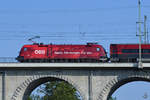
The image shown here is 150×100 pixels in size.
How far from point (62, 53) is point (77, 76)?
8.76 meters

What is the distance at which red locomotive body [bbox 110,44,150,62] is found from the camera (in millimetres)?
102938

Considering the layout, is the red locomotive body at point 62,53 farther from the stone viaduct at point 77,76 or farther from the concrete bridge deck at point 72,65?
the concrete bridge deck at point 72,65

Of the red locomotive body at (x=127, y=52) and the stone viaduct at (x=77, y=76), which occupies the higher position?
the red locomotive body at (x=127, y=52)

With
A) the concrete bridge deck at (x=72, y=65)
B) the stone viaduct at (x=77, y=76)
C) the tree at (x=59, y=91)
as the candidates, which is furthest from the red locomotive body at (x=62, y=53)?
the tree at (x=59, y=91)

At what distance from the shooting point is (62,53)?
105m

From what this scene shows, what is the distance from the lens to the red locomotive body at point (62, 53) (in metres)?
104

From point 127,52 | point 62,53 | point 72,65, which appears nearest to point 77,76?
point 72,65

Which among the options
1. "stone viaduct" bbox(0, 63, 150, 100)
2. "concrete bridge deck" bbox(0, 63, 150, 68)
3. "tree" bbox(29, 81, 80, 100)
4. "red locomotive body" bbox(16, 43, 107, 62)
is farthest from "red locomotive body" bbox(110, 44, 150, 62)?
"tree" bbox(29, 81, 80, 100)

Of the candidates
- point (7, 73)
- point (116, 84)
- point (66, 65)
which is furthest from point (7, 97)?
point (116, 84)

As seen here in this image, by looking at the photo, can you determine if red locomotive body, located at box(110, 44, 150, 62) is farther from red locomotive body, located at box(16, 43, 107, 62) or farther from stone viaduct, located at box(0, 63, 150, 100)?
stone viaduct, located at box(0, 63, 150, 100)

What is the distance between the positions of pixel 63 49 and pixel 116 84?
41.4 feet

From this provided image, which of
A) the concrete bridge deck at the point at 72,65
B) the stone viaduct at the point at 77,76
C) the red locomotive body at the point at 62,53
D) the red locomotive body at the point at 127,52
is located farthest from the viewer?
the red locomotive body at the point at 62,53

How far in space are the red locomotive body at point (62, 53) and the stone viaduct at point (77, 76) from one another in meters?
5.71

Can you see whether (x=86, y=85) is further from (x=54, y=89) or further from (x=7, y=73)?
(x=54, y=89)
